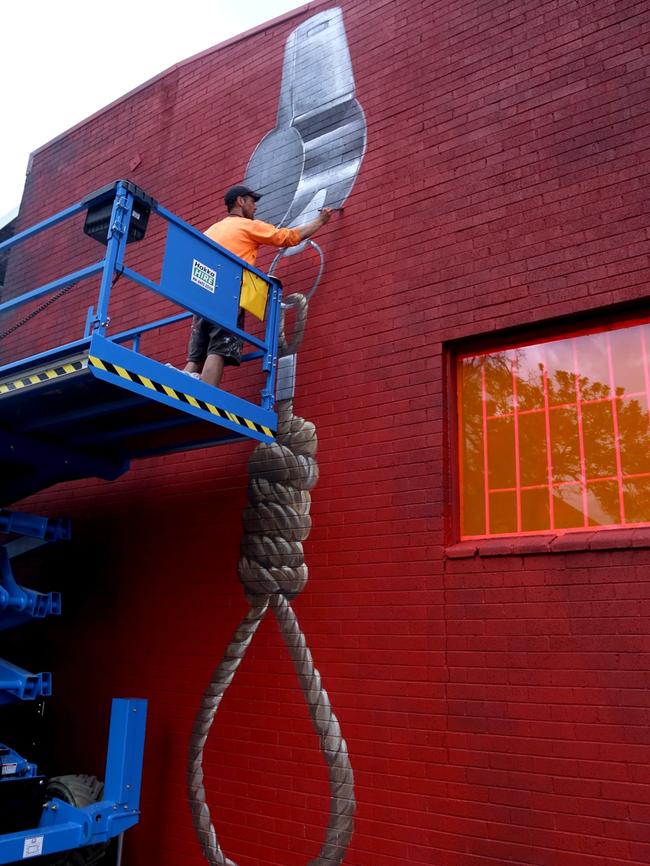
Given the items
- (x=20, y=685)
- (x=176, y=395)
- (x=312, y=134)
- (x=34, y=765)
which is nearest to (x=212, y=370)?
(x=176, y=395)

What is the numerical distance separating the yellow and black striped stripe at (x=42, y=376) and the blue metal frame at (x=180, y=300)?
81mm

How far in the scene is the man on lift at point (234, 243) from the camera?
5484 millimetres

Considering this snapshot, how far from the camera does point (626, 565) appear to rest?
4246mm

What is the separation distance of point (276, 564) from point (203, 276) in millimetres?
2155

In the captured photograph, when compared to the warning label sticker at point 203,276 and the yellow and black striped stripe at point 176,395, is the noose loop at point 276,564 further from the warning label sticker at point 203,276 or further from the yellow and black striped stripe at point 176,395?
the warning label sticker at point 203,276

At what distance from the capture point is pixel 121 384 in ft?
14.6

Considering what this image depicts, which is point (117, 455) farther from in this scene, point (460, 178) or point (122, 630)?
point (460, 178)

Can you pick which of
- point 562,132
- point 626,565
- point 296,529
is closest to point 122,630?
point 296,529

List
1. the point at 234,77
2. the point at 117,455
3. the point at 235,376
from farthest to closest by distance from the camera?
the point at 234,77
the point at 235,376
the point at 117,455

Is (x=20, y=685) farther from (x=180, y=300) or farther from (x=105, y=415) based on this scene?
(x=180, y=300)

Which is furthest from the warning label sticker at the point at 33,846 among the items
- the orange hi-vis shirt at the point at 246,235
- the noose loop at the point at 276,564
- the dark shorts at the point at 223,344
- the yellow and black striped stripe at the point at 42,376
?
the orange hi-vis shirt at the point at 246,235

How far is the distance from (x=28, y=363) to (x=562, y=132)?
383 cm

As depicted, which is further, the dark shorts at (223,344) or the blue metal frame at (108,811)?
the dark shorts at (223,344)

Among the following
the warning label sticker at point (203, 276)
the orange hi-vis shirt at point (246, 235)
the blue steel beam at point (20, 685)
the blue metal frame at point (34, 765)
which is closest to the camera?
the blue metal frame at point (34, 765)
